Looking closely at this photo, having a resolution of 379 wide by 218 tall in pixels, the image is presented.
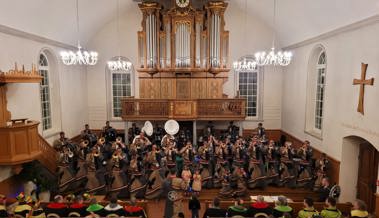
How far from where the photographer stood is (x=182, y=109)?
577 inches

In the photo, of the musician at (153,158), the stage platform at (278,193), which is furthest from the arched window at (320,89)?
the musician at (153,158)

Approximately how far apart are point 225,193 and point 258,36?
10.5 m

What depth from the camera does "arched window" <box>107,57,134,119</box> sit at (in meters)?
17.6

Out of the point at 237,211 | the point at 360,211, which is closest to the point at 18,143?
the point at 237,211

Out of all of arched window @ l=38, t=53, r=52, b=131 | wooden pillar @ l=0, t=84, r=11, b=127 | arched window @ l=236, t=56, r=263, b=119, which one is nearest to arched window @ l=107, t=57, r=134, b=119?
arched window @ l=38, t=53, r=52, b=131

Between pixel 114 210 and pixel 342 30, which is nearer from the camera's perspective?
pixel 114 210

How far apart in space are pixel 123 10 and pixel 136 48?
7.42ft

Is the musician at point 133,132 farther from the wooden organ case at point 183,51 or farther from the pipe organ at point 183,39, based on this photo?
the pipe organ at point 183,39

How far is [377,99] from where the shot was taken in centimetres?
841

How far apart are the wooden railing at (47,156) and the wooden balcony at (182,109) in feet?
13.6

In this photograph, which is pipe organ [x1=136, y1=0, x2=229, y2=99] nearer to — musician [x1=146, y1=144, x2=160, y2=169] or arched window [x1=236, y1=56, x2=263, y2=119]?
arched window [x1=236, y1=56, x2=263, y2=119]

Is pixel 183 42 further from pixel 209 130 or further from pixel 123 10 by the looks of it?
pixel 209 130

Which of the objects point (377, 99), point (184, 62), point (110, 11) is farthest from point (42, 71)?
point (377, 99)

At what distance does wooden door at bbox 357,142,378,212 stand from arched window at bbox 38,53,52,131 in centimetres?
1339
